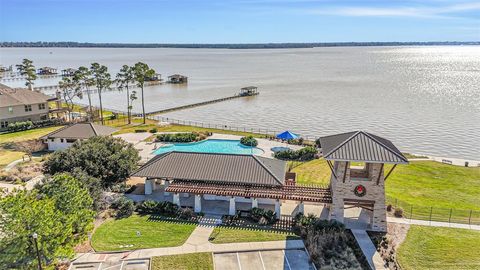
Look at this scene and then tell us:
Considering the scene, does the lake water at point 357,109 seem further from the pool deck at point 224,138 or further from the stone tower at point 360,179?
the stone tower at point 360,179

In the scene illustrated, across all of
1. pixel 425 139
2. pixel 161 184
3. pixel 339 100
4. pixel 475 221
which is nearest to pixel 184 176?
pixel 161 184

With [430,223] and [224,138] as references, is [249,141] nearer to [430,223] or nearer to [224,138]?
[224,138]

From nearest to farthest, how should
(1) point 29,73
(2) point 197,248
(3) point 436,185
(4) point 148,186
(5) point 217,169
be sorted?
(2) point 197,248 → (5) point 217,169 → (4) point 148,186 → (3) point 436,185 → (1) point 29,73

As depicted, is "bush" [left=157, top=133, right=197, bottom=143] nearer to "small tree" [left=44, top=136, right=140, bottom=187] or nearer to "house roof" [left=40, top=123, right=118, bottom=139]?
"house roof" [left=40, top=123, right=118, bottom=139]

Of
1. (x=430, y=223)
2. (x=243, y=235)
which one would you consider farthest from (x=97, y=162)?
(x=430, y=223)

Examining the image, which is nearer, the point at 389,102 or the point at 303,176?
the point at 303,176

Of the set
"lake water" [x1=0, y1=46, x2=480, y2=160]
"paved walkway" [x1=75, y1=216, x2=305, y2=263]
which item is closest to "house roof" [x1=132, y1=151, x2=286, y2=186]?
"paved walkway" [x1=75, y1=216, x2=305, y2=263]

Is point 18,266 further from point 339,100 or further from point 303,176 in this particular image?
point 339,100
